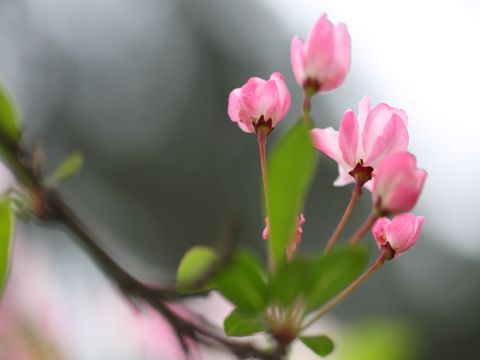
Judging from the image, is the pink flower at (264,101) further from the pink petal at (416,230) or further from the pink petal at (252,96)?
the pink petal at (416,230)

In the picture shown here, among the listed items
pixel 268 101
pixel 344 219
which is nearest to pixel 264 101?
pixel 268 101

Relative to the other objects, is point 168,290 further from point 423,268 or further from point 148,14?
point 148,14

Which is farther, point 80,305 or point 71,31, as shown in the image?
point 71,31

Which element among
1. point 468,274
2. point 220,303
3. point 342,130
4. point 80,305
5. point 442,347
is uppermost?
point 342,130

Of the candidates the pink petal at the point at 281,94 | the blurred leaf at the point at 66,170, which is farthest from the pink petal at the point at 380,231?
the blurred leaf at the point at 66,170

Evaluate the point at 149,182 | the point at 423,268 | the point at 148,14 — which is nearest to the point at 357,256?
the point at 149,182

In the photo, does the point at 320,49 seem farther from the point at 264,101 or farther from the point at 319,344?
the point at 319,344

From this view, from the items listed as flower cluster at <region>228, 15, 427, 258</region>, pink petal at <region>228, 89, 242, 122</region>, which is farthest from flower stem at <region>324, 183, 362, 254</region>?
pink petal at <region>228, 89, 242, 122</region>
